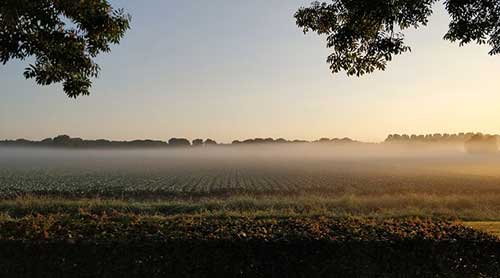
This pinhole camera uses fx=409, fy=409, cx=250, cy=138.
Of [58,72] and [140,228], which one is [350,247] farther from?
[58,72]

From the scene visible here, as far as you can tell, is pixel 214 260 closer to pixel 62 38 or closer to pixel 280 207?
pixel 62 38

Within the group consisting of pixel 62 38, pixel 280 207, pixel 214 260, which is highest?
pixel 62 38

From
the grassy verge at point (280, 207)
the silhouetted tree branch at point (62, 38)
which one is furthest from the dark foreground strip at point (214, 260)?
the grassy verge at point (280, 207)

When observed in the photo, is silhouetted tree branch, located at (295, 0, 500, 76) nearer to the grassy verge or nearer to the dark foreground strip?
the dark foreground strip

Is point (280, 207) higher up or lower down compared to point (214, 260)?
lower down

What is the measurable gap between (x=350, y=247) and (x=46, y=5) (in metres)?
7.96

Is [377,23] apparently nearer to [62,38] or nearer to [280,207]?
[62,38]

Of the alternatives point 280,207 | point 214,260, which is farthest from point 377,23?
point 280,207

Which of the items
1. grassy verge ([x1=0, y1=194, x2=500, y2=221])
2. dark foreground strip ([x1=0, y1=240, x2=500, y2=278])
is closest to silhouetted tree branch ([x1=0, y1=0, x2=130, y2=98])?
dark foreground strip ([x1=0, y1=240, x2=500, y2=278])

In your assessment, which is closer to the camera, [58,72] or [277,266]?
[277,266]

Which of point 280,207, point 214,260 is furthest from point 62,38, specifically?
point 280,207

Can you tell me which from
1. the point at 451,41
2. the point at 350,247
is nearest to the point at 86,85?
the point at 350,247

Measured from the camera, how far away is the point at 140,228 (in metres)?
8.10

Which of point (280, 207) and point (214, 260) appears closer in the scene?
point (214, 260)
